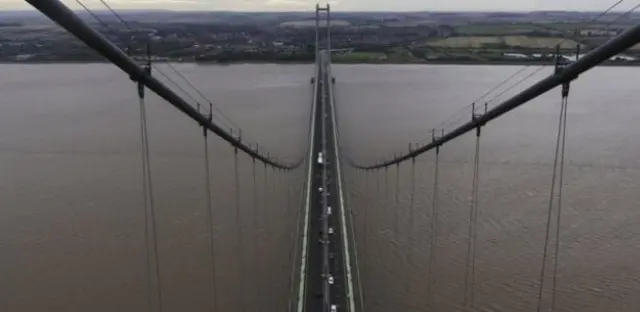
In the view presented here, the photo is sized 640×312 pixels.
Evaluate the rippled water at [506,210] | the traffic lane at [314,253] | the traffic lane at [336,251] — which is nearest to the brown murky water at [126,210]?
the traffic lane at [314,253]

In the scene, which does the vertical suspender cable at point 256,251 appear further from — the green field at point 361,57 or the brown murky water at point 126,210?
the green field at point 361,57

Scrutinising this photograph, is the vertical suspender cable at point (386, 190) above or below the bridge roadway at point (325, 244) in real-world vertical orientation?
below

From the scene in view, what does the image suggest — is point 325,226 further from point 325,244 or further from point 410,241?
point 410,241

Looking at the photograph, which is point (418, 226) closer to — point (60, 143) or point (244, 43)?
point (60, 143)

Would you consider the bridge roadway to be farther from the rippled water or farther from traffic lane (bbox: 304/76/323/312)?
the rippled water

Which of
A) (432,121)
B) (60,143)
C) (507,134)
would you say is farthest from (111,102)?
(507,134)
